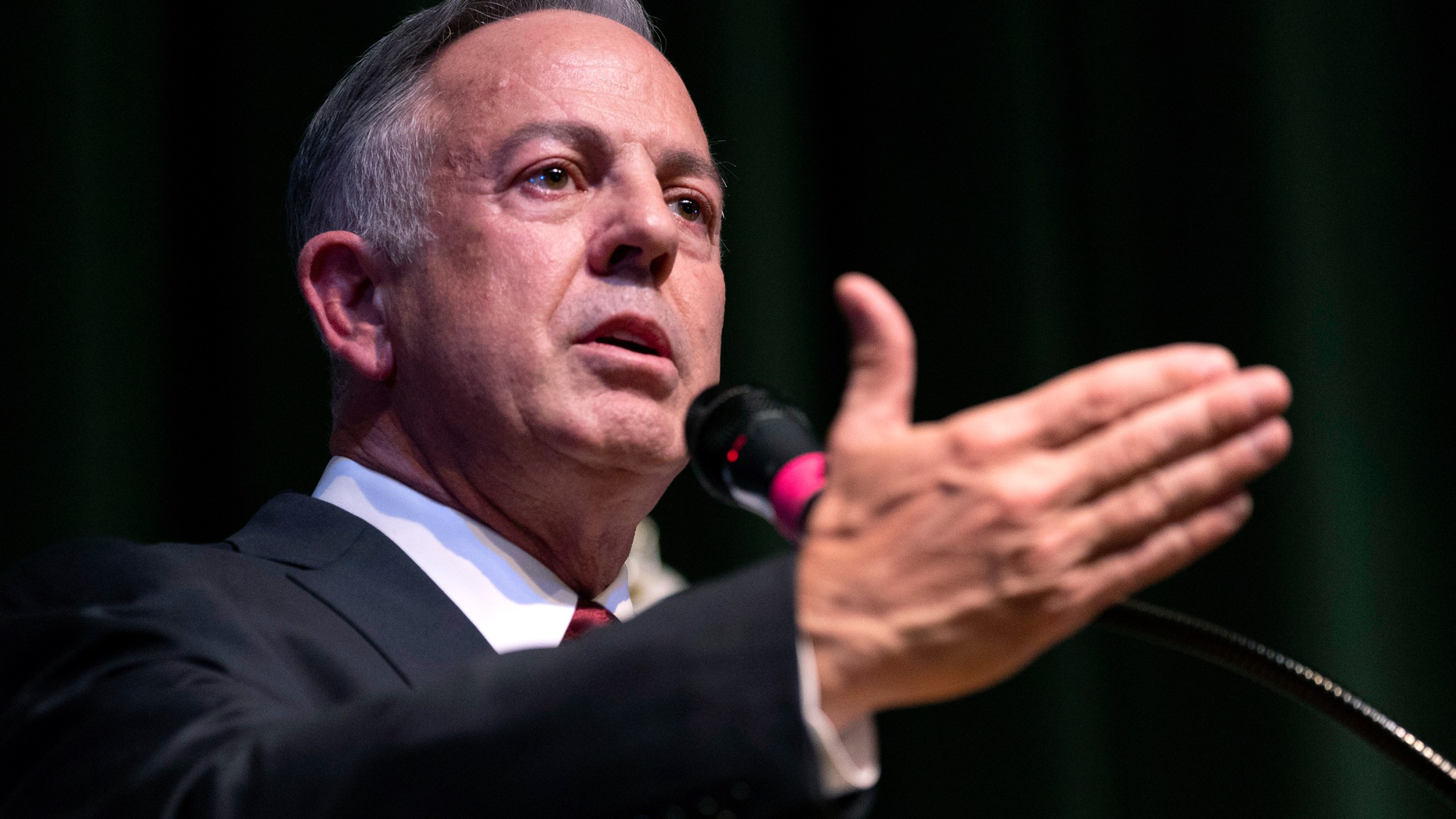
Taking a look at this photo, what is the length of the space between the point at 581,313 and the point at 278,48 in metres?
1.11

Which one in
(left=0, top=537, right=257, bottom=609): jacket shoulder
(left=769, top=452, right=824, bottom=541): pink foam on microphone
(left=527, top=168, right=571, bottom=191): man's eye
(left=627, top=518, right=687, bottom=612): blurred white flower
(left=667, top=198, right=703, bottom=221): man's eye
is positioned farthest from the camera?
(left=627, top=518, right=687, bottom=612): blurred white flower

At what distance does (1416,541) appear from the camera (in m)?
2.09

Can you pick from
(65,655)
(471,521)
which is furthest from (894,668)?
(471,521)

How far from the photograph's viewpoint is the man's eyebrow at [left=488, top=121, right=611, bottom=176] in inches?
58.0

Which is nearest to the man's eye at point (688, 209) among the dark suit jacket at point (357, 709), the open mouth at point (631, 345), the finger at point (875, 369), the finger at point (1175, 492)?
the open mouth at point (631, 345)

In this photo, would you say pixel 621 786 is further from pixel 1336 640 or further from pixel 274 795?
pixel 1336 640

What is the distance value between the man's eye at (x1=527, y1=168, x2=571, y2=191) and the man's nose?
5 centimetres

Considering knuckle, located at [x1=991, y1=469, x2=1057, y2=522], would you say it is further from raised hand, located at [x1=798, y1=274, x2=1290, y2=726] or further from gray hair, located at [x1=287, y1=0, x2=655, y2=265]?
gray hair, located at [x1=287, y1=0, x2=655, y2=265]

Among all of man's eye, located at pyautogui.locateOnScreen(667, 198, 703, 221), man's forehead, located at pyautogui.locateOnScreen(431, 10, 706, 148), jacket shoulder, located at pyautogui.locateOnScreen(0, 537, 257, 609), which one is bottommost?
jacket shoulder, located at pyautogui.locateOnScreen(0, 537, 257, 609)

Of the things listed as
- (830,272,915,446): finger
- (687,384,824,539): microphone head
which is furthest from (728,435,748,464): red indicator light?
(830,272,915,446): finger

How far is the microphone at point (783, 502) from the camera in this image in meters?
0.89

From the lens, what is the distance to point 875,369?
2.42 ft

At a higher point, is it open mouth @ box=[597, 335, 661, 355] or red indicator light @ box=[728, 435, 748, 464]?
red indicator light @ box=[728, 435, 748, 464]

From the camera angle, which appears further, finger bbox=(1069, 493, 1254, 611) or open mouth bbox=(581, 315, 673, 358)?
open mouth bbox=(581, 315, 673, 358)
